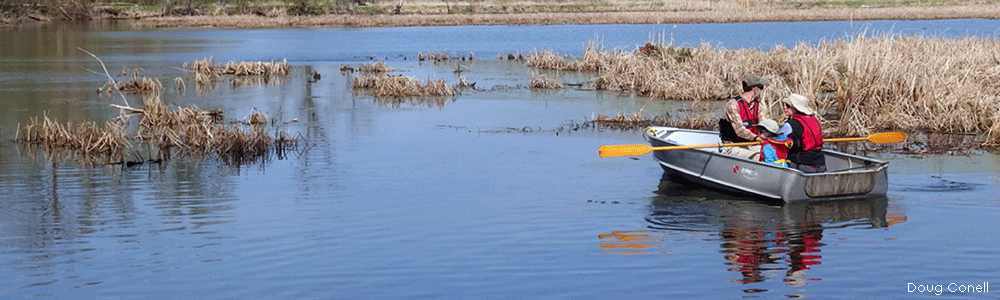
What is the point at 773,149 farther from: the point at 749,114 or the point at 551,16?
the point at 551,16

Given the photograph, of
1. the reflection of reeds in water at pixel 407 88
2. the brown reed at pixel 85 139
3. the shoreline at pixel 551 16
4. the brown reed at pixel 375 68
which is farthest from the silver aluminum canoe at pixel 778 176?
the shoreline at pixel 551 16

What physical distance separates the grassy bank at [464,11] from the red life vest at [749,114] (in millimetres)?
45708

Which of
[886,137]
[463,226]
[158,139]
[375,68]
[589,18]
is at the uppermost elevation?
[589,18]

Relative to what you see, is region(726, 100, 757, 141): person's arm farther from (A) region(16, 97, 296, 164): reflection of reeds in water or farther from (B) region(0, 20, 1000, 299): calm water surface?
(A) region(16, 97, 296, 164): reflection of reeds in water

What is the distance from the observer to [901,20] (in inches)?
2191

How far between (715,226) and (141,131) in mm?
10019

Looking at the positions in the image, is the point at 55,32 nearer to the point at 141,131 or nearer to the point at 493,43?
the point at 493,43

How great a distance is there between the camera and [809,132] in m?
10.7

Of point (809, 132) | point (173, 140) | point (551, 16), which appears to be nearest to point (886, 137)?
point (809, 132)

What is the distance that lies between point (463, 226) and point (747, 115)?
137 inches

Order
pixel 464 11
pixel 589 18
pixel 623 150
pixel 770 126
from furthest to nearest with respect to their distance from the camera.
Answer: pixel 464 11 < pixel 589 18 < pixel 623 150 < pixel 770 126

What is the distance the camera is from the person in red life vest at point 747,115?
1123 cm

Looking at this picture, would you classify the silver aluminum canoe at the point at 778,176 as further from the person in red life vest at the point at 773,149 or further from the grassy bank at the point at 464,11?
the grassy bank at the point at 464,11

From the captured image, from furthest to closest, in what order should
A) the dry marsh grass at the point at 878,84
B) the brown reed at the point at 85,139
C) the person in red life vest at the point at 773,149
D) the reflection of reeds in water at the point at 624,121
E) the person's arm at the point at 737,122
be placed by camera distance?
the reflection of reeds in water at the point at 624,121
the dry marsh grass at the point at 878,84
the brown reed at the point at 85,139
the person's arm at the point at 737,122
the person in red life vest at the point at 773,149
